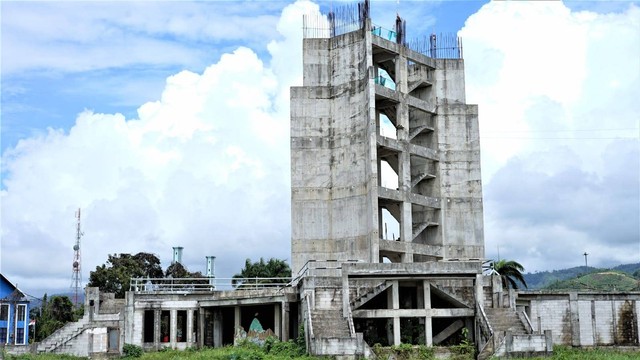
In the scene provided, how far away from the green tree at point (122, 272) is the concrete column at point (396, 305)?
41.0m

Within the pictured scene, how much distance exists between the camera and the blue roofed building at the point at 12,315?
71875 mm

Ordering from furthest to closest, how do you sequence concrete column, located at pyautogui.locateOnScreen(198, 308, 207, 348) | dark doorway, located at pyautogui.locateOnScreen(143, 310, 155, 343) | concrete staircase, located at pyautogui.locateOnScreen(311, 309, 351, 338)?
dark doorway, located at pyautogui.locateOnScreen(143, 310, 155, 343), concrete column, located at pyautogui.locateOnScreen(198, 308, 207, 348), concrete staircase, located at pyautogui.locateOnScreen(311, 309, 351, 338)

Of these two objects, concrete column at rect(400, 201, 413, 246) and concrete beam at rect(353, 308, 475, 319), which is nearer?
concrete beam at rect(353, 308, 475, 319)

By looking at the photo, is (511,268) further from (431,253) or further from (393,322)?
(393,322)

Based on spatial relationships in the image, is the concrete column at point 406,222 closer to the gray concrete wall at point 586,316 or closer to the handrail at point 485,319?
the gray concrete wall at point 586,316

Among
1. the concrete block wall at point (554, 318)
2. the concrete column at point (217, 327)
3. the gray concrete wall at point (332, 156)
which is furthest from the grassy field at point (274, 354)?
the gray concrete wall at point (332, 156)

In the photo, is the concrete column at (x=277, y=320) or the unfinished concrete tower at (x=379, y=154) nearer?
the concrete column at (x=277, y=320)

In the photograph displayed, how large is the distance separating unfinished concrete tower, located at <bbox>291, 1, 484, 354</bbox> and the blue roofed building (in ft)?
93.4

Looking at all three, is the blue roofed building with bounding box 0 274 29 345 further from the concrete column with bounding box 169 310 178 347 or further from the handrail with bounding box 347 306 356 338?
the handrail with bounding box 347 306 356 338

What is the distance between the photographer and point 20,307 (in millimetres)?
74438

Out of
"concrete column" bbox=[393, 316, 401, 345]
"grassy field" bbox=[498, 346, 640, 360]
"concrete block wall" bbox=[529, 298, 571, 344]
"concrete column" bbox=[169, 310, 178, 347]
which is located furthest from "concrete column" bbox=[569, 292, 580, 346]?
"concrete column" bbox=[169, 310, 178, 347]

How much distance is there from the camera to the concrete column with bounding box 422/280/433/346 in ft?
149

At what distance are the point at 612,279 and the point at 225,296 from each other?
357 feet

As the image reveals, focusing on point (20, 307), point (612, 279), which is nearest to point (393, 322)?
point (20, 307)
